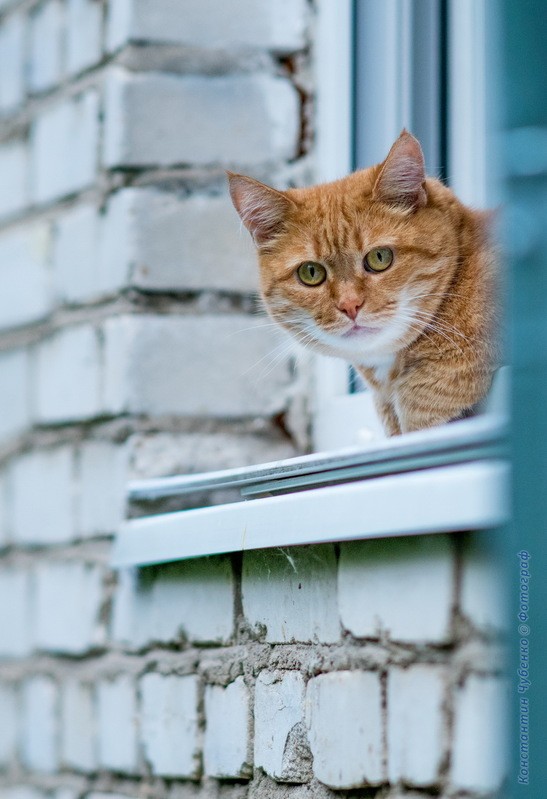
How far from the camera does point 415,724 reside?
998 mm

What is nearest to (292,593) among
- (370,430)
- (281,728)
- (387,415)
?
(281,728)

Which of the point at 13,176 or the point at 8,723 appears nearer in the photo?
the point at 8,723

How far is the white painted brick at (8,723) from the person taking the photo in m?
1.86

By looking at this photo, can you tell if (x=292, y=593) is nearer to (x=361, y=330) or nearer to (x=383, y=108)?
(x=361, y=330)

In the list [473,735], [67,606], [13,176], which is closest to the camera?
[473,735]

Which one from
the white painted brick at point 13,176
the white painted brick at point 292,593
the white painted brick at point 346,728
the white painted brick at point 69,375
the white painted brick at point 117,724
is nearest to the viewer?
the white painted brick at point 346,728

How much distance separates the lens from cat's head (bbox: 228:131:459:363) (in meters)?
1.28

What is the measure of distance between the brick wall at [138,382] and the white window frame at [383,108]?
44 mm

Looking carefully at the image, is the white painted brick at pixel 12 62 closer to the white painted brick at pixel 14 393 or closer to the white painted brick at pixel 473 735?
the white painted brick at pixel 14 393

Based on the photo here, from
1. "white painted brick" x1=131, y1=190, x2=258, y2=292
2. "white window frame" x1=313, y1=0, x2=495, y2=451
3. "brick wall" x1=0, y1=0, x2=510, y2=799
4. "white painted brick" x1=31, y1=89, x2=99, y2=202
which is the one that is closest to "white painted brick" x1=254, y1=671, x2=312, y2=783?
"brick wall" x1=0, y1=0, x2=510, y2=799

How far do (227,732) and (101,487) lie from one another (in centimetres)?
47

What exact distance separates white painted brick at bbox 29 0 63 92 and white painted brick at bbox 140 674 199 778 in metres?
1.03

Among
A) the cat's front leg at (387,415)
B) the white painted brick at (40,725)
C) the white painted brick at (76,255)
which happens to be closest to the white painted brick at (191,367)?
the white painted brick at (76,255)

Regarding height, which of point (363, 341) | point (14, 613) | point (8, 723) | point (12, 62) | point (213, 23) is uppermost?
point (12, 62)
